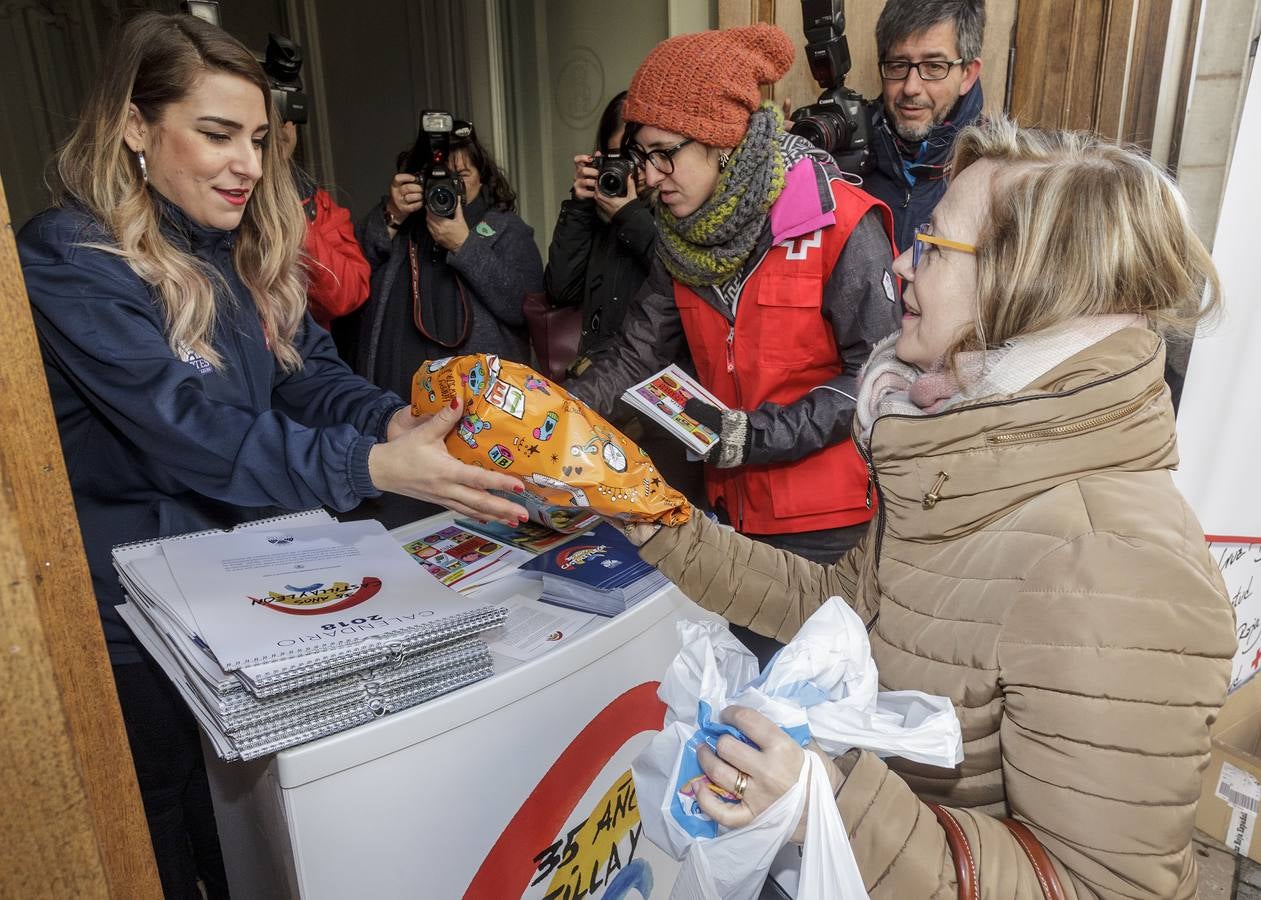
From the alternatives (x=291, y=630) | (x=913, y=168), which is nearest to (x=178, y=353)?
(x=291, y=630)

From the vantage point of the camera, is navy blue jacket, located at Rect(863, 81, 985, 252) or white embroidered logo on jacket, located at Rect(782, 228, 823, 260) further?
navy blue jacket, located at Rect(863, 81, 985, 252)

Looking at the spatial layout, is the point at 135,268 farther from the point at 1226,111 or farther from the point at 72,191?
the point at 1226,111

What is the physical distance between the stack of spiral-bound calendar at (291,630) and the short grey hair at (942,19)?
76.8 inches

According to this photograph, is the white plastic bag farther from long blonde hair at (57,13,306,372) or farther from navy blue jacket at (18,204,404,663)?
long blonde hair at (57,13,306,372)

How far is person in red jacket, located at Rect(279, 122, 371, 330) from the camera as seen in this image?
236 centimetres

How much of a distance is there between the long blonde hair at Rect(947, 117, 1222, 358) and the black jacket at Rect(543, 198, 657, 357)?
153cm

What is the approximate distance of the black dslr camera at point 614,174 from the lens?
2.36 metres

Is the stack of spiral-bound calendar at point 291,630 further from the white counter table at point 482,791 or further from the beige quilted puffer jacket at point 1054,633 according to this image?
the beige quilted puffer jacket at point 1054,633

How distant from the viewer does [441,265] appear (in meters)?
2.56

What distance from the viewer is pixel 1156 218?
0.95 meters

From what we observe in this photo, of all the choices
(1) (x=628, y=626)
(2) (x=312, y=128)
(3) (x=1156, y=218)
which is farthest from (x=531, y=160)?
(3) (x=1156, y=218)

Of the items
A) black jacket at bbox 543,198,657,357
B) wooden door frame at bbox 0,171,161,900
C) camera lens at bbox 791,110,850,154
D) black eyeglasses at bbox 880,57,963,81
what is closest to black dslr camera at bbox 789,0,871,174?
camera lens at bbox 791,110,850,154

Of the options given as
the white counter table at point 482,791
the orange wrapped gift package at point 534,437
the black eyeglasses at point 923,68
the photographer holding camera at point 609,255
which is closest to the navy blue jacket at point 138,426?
the orange wrapped gift package at point 534,437

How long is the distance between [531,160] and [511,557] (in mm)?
2887
